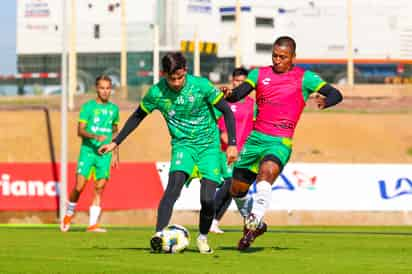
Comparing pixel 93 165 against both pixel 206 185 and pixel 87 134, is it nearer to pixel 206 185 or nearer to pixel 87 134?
pixel 87 134

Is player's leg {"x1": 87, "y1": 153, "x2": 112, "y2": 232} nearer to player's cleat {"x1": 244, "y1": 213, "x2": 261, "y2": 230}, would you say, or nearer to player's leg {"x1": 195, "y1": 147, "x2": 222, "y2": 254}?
player's leg {"x1": 195, "y1": 147, "x2": 222, "y2": 254}

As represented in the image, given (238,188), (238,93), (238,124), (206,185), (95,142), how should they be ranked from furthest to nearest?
(95,142), (238,124), (238,188), (238,93), (206,185)

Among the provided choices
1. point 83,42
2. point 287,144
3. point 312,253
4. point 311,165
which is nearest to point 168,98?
point 287,144

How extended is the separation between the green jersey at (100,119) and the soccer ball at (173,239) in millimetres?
7418

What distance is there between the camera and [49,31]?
5406cm

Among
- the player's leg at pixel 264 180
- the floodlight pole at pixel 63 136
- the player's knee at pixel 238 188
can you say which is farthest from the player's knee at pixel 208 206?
the floodlight pole at pixel 63 136

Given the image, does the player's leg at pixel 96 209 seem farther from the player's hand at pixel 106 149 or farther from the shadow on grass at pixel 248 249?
the player's hand at pixel 106 149

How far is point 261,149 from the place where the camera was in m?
12.8

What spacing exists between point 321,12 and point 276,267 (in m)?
44.6

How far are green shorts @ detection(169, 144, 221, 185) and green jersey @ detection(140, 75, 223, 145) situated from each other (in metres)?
0.07

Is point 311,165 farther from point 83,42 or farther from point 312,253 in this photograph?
point 83,42

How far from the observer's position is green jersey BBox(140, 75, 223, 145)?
12.5 metres

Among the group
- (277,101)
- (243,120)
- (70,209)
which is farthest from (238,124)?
(277,101)

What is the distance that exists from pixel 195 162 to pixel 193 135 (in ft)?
0.91
